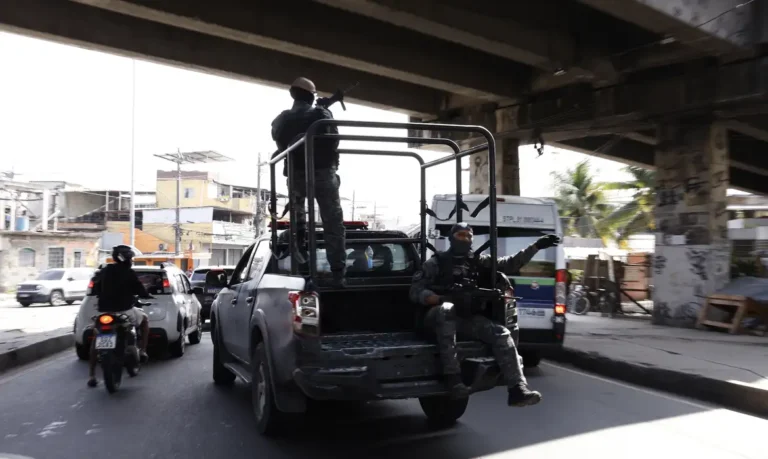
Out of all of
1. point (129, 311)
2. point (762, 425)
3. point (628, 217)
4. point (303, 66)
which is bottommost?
point (762, 425)

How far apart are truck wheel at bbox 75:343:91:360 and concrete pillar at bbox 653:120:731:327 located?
11.4 metres

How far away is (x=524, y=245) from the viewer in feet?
33.0

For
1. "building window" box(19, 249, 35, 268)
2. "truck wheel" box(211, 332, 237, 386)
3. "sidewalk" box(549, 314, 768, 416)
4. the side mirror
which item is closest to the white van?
"sidewalk" box(549, 314, 768, 416)

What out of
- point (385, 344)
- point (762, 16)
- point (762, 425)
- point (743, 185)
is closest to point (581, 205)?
point (743, 185)

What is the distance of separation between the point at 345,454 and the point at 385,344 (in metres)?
0.87

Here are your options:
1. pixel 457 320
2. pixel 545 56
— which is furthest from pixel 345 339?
pixel 545 56

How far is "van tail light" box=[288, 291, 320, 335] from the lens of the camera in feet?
16.1

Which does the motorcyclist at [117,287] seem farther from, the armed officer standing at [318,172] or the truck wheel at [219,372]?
the armed officer standing at [318,172]

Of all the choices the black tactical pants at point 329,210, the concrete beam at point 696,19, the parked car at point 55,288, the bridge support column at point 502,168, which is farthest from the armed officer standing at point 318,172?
the parked car at point 55,288

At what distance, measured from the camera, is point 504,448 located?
530 centimetres

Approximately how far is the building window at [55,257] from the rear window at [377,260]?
4075 centimetres

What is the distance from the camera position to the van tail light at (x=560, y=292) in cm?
948

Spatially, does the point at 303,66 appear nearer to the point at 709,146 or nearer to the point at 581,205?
the point at 709,146

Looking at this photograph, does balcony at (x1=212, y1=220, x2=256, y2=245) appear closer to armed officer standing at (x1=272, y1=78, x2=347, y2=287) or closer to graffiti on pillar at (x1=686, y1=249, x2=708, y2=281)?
graffiti on pillar at (x1=686, y1=249, x2=708, y2=281)
